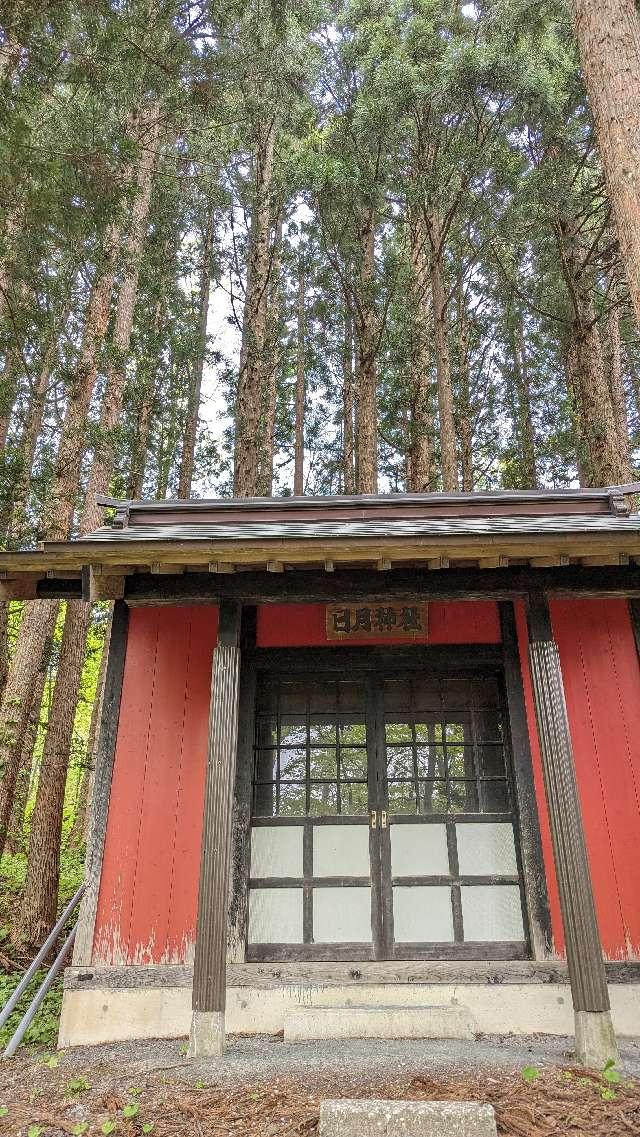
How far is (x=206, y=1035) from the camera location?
3.62 metres

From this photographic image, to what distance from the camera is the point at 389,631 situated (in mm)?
5203

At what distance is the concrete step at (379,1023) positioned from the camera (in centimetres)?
410

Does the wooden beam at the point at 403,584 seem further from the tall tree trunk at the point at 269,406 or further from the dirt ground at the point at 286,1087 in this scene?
the tall tree trunk at the point at 269,406

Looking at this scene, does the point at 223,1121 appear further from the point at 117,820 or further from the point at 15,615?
the point at 15,615

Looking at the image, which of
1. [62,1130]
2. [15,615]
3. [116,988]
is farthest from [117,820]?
[15,615]

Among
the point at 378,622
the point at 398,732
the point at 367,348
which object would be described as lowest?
the point at 398,732

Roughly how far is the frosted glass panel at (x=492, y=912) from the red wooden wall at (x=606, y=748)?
11.3 inches

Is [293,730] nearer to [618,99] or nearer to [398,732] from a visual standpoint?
[398,732]

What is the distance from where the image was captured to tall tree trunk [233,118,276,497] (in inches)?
391

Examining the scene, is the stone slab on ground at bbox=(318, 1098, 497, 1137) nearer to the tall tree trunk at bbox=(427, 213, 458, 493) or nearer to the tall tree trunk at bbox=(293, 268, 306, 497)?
the tall tree trunk at bbox=(427, 213, 458, 493)

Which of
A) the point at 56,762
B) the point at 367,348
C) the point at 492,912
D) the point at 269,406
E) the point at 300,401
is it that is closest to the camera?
the point at 492,912

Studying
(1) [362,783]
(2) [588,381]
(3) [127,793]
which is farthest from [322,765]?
(2) [588,381]

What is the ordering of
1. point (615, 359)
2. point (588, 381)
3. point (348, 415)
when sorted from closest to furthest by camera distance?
1. point (588, 381)
2. point (615, 359)
3. point (348, 415)

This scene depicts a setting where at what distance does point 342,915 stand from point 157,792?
167cm
